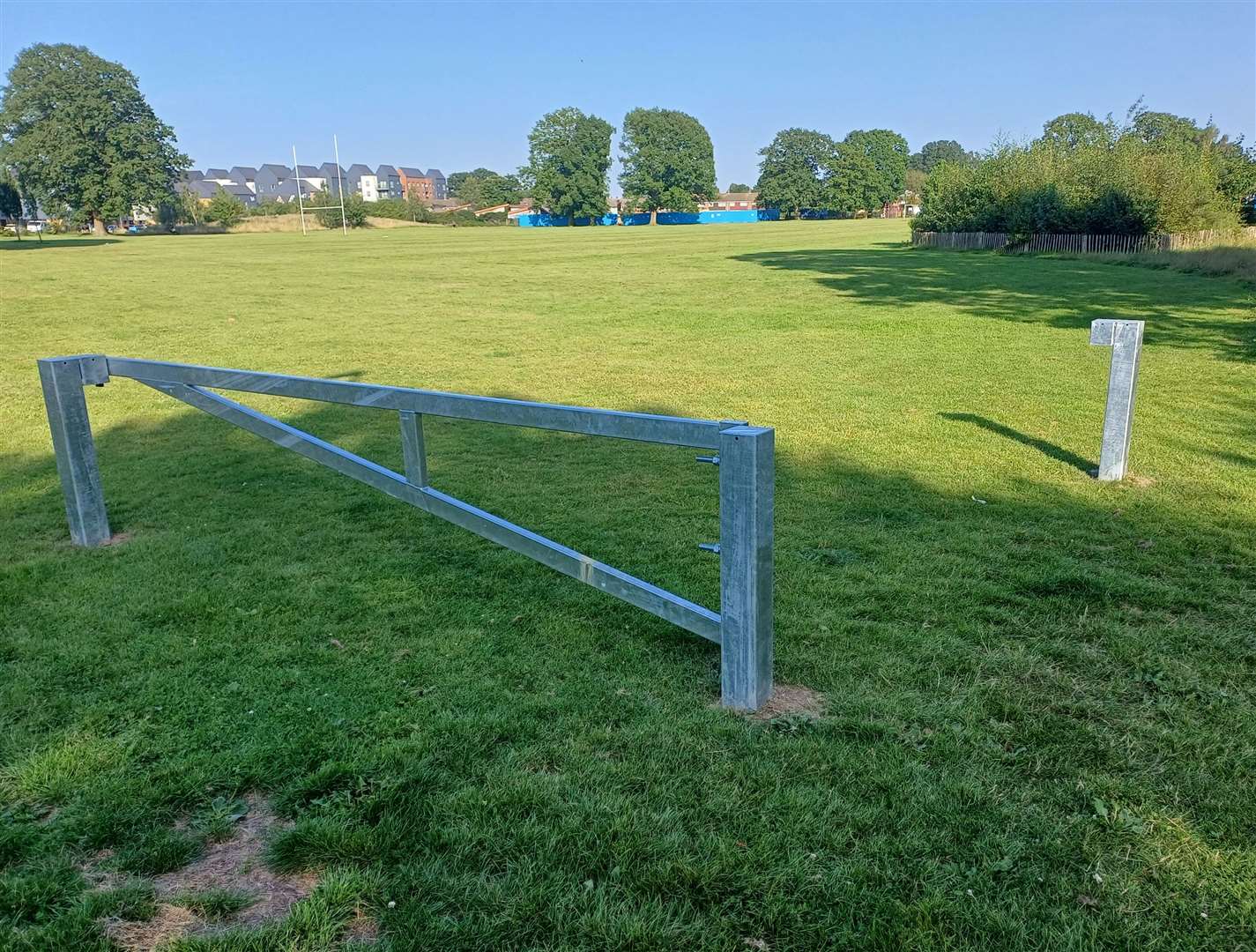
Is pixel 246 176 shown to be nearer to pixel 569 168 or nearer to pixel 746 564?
pixel 569 168

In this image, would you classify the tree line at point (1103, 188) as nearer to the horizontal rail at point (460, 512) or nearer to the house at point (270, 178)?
the horizontal rail at point (460, 512)

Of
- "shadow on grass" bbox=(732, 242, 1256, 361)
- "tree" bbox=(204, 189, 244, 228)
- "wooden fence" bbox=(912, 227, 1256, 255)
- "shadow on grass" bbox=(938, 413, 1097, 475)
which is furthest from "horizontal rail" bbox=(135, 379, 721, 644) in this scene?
"tree" bbox=(204, 189, 244, 228)

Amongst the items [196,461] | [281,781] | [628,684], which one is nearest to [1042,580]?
[628,684]

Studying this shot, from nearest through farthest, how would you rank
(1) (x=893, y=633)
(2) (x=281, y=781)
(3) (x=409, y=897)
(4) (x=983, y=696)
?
(3) (x=409, y=897) → (2) (x=281, y=781) → (4) (x=983, y=696) → (1) (x=893, y=633)

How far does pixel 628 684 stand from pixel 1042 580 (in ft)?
8.30

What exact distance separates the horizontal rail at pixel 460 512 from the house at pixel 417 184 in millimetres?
184769

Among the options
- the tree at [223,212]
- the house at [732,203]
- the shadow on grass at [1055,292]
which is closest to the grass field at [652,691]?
the shadow on grass at [1055,292]

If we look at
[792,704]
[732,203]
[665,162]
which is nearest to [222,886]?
[792,704]

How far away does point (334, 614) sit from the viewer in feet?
14.9

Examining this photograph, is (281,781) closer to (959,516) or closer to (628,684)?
(628,684)

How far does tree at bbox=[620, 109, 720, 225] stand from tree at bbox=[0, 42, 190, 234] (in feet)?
226

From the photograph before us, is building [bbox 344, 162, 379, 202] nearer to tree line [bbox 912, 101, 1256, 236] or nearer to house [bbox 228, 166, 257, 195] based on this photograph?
house [bbox 228, 166, 257, 195]

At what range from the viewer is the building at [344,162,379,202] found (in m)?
170

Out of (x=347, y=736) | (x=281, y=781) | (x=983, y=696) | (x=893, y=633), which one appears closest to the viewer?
(x=281, y=781)
